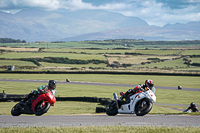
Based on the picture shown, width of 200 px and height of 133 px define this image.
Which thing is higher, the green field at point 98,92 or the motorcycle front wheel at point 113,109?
the motorcycle front wheel at point 113,109

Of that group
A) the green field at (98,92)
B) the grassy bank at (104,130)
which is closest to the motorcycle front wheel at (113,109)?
the grassy bank at (104,130)

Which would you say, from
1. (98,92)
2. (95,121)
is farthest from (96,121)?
(98,92)

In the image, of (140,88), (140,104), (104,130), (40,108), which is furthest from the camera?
(104,130)

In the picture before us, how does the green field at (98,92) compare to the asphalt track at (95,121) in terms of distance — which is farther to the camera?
the green field at (98,92)

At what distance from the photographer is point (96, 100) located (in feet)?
127

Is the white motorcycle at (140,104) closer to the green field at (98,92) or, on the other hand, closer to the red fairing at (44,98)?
the red fairing at (44,98)

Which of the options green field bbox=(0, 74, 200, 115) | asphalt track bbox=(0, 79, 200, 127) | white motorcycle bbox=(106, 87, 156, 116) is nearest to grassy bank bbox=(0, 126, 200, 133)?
white motorcycle bbox=(106, 87, 156, 116)

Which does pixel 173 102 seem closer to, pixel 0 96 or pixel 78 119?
pixel 0 96

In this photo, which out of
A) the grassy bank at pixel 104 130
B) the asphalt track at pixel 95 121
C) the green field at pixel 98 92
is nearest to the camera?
the grassy bank at pixel 104 130

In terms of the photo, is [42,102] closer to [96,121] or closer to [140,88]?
[140,88]

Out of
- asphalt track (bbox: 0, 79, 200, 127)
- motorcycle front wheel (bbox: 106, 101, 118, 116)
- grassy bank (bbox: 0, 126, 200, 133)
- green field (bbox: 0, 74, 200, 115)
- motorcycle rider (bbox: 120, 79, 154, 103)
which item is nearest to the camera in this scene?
motorcycle rider (bbox: 120, 79, 154, 103)

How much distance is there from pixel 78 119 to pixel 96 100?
1870cm

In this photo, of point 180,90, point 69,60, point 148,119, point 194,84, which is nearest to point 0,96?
point 148,119

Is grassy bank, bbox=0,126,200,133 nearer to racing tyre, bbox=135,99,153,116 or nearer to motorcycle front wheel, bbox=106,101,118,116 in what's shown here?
motorcycle front wheel, bbox=106,101,118,116
